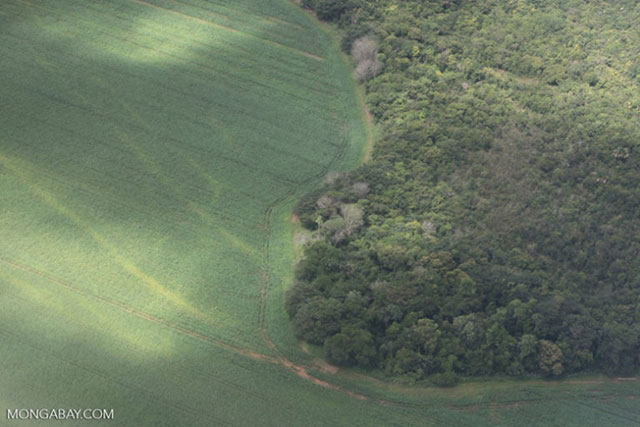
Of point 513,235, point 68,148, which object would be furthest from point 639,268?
point 68,148

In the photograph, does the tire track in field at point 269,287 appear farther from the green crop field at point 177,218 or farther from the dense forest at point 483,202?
the dense forest at point 483,202

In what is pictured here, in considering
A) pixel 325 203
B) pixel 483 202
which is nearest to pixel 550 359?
pixel 483 202

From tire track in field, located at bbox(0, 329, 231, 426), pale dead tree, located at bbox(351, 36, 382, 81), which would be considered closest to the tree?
tire track in field, located at bbox(0, 329, 231, 426)

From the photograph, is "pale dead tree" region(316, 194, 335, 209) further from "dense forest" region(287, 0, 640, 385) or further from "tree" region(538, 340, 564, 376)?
"tree" region(538, 340, 564, 376)

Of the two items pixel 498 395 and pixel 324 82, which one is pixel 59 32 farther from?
pixel 498 395

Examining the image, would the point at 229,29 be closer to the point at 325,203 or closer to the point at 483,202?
the point at 325,203

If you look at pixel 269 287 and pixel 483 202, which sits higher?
pixel 483 202
